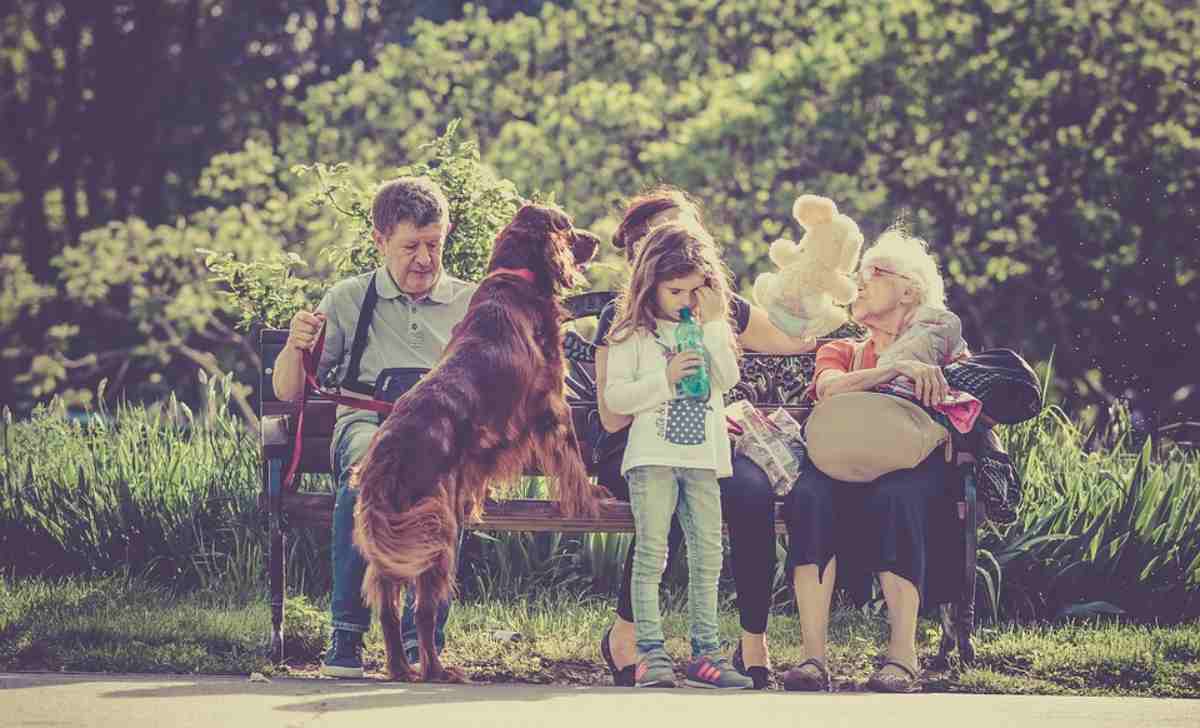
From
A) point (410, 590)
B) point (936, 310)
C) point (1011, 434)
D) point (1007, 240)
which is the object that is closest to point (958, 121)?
point (1007, 240)

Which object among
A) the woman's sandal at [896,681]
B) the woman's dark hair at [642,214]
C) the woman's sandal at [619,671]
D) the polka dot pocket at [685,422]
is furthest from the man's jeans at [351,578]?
the woman's sandal at [896,681]

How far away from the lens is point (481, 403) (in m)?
5.38

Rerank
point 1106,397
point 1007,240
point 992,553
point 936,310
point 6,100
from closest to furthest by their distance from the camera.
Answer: point 936,310 → point 992,553 → point 1106,397 → point 1007,240 → point 6,100

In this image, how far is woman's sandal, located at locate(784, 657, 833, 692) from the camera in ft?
17.6

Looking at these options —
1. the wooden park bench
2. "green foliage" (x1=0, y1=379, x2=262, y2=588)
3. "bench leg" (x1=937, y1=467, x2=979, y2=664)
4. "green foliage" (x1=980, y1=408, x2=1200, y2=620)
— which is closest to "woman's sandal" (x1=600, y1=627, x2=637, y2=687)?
the wooden park bench

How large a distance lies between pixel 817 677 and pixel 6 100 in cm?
1501

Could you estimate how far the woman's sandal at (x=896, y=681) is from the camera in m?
5.42

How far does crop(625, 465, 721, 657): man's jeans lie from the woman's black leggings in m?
0.12

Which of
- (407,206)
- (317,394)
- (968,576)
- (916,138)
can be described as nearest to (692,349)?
(407,206)

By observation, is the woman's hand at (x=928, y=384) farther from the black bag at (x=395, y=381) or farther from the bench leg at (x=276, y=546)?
the bench leg at (x=276, y=546)

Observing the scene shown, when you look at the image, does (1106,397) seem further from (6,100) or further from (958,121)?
(6,100)

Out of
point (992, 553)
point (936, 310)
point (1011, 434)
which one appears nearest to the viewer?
point (936, 310)

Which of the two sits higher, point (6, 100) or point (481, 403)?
point (6, 100)

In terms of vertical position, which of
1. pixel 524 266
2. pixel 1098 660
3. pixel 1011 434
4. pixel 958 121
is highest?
pixel 958 121
